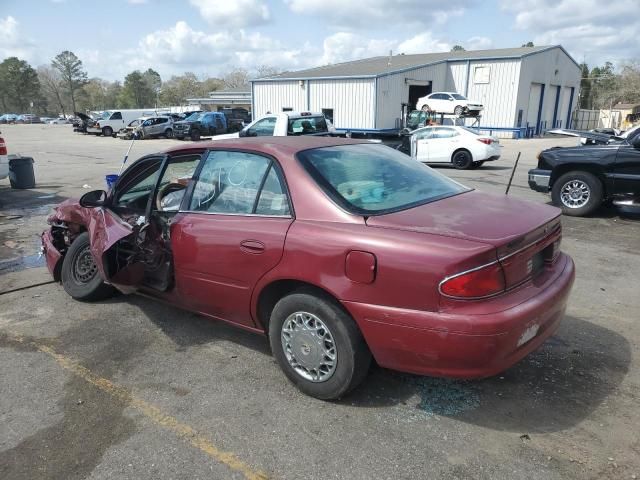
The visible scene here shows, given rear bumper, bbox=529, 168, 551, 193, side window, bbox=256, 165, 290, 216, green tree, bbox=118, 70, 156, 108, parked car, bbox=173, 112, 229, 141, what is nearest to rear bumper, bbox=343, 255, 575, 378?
side window, bbox=256, 165, 290, 216

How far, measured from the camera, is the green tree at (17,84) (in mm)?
96812

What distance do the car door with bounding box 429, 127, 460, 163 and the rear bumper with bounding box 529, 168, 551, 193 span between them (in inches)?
264

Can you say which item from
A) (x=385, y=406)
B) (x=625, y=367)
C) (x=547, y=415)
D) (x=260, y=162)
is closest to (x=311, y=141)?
(x=260, y=162)

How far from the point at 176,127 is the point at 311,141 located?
31144 millimetres

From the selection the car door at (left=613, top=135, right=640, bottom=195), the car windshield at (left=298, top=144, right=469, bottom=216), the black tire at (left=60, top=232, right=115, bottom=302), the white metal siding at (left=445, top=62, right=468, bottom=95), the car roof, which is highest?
the white metal siding at (left=445, top=62, right=468, bottom=95)

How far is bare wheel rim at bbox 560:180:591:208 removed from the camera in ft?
28.3

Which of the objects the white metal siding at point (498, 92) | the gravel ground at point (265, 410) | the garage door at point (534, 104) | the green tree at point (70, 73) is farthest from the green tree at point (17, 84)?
the gravel ground at point (265, 410)

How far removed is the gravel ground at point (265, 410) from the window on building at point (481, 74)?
112ft

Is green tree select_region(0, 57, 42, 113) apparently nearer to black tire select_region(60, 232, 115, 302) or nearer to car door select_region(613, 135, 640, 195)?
black tire select_region(60, 232, 115, 302)

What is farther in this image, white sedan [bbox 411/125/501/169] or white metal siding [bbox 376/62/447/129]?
white metal siding [bbox 376/62/447/129]

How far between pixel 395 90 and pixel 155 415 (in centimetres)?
3198

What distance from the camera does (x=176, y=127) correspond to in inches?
1292

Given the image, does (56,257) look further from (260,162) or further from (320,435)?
(320,435)

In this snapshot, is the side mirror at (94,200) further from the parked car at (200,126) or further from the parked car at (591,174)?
the parked car at (200,126)
